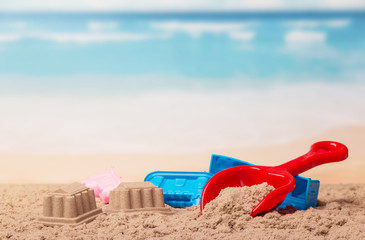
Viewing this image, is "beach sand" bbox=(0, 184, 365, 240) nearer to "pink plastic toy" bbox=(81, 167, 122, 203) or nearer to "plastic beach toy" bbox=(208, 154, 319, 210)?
"plastic beach toy" bbox=(208, 154, 319, 210)

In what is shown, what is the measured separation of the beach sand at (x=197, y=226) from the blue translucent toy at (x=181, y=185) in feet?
0.35

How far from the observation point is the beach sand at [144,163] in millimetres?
2738

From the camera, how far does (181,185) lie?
2090 mm

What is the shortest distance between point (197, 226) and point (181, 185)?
0.53 metres

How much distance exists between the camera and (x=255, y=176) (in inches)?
75.4

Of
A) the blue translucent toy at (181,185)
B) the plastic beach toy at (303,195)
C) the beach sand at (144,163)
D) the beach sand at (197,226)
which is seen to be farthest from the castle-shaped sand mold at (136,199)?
the beach sand at (144,163)

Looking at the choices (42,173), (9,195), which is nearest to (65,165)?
(42,173)

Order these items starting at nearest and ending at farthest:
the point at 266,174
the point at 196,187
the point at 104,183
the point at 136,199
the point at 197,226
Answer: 1. the point at 197,226
2. the point at 136,199
3. the point at 266,174
4. the point at 196,187
5. the point at 104,183

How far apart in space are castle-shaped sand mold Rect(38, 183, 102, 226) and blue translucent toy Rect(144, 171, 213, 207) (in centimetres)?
37

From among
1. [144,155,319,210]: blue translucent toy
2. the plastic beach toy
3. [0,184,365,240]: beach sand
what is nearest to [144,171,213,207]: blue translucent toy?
[144,155,319,210]: blue translucent toy

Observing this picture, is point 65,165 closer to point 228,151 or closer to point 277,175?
point 228,151

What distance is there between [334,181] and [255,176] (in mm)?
892

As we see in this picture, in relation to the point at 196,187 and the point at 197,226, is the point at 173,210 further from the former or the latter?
the point at 197,226

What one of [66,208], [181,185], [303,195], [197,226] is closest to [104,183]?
[181,185]
